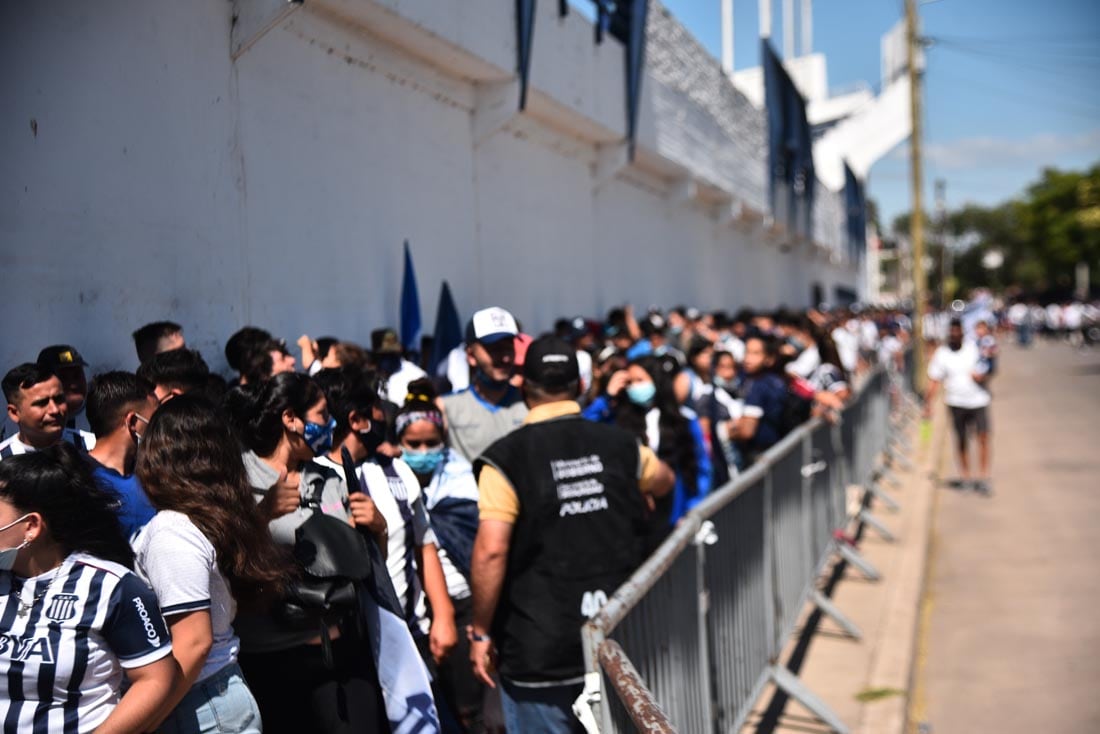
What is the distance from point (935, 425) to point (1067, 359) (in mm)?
20573

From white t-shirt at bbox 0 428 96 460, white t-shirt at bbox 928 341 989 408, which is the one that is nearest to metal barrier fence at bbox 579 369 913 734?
white t-shirt at bbox 0 428 96 460

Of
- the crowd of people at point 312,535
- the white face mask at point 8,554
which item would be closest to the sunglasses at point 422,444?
the crowd of people at point 312,535

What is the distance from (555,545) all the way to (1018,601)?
19.0ft

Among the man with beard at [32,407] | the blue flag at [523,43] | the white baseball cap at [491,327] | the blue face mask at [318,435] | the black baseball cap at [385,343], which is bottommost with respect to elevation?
the blue face mask at [318,435]

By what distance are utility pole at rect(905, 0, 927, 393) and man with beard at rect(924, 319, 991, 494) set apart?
1090cm

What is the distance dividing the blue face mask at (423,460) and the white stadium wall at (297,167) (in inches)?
69.0

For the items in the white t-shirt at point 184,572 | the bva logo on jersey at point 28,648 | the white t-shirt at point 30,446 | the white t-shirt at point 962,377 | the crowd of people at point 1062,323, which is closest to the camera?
the bva logo on jersey at point 28,648

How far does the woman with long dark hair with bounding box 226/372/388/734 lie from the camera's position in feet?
10.5

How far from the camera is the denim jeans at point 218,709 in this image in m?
2.78

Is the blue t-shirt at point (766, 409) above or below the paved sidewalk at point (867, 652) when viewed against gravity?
above

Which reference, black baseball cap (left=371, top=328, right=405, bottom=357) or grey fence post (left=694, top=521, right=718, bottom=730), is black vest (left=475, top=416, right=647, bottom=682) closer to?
grey fence post (left=694, top=521, right=718, bottom=730)

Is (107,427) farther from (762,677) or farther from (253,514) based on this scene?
(762,677)

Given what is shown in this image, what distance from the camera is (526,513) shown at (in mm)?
3787

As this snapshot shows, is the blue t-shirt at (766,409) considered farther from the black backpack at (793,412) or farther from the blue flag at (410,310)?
the blue flag at (410,310)
